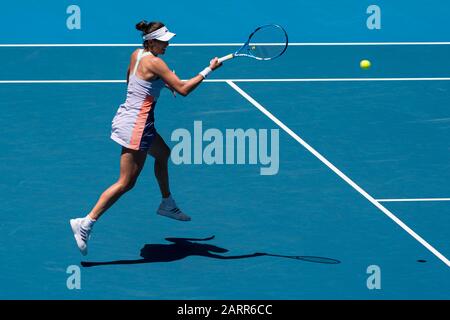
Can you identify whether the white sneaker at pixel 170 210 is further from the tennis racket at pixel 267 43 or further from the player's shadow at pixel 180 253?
the tennis racket at pixel 267 43

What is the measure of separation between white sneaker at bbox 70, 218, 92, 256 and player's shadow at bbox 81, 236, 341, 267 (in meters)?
0.14

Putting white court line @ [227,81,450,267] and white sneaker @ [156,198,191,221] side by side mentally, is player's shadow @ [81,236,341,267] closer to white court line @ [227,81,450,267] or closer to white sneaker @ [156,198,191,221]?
white sneaker @ [156,198,191,221]

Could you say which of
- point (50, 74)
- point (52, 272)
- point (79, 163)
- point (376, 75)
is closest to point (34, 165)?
point (79, 163)

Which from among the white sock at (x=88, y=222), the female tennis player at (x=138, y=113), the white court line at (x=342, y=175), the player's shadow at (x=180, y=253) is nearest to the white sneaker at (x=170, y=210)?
the player's shadow at (x=180, y=253)

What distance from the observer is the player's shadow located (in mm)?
10820

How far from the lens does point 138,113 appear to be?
35.6 feet

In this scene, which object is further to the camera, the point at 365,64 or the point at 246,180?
the point at 365,64

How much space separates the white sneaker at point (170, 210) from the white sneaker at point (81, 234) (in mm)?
1073

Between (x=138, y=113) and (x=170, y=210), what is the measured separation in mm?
1223

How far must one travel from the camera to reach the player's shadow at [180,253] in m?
10.8

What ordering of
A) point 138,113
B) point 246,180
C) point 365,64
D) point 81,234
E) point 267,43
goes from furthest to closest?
point 365,64 < point 246,180 < point 267,43 < point 138,113 < point 81,234
